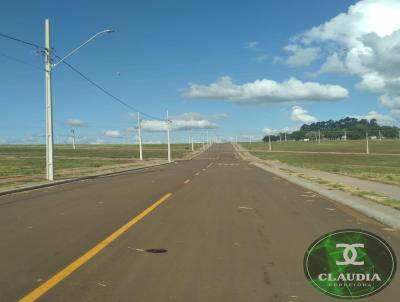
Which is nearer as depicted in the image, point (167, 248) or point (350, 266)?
point (350, 266)

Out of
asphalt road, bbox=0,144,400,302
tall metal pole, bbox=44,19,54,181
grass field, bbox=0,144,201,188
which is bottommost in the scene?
asphalt road, bbox=0,144,400,302

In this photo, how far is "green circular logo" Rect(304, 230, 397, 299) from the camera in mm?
6297

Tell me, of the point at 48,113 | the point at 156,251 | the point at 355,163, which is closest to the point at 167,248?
the point at 156,251

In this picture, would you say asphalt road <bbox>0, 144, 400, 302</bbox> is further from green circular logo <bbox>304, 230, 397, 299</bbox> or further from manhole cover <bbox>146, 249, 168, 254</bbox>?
green circular logo <bbox>304, 230, 397, 299</bbox>

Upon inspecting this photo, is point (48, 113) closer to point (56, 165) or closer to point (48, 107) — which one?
point (48, 107)

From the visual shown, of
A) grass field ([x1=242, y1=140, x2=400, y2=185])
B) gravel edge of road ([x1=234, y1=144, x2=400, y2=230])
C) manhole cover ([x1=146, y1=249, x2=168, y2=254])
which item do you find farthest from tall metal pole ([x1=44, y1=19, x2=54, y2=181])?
manhole cover ([x1=146, y1=249, x2=168, y2=254])

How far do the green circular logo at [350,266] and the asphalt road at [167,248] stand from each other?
6.2 inches

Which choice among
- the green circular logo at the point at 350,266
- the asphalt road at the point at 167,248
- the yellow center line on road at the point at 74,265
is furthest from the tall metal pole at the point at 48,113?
the green circular logo at the point at 350,266

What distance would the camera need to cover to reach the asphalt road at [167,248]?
22.0 ft

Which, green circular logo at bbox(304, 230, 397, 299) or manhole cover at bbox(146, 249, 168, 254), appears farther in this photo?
manhole cover at bbox(146, 249, 168, 254)

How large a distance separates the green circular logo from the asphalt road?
16 centimetres

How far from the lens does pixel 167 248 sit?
9.45 meters

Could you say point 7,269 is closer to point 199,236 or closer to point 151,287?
point 151,287

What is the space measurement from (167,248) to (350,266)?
12.5 ft
